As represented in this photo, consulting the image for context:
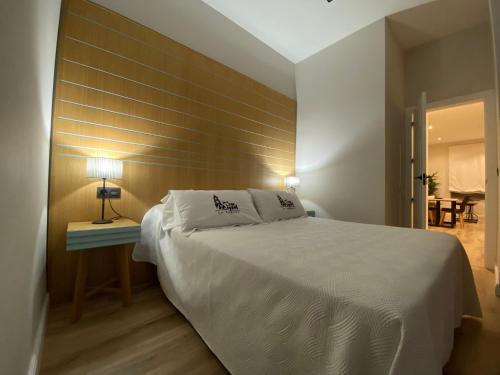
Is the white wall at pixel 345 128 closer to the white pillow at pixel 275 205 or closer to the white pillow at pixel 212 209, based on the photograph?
the white pillow at pixel 275 205

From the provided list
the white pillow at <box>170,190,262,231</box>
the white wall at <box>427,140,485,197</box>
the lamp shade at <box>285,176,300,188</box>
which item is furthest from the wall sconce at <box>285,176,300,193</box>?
the white wall at <box>427,140,485,197</box>

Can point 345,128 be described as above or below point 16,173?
above

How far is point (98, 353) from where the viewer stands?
1.17m

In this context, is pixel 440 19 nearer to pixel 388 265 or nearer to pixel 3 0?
pixel 388 265

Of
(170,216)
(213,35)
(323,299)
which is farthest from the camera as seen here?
(213,35)

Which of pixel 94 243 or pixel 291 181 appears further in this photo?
pixel 291 181

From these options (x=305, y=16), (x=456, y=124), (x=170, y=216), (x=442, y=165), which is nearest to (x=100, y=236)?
(x=170, y=216)

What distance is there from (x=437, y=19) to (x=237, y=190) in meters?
3.34

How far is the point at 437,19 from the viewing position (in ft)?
8.85

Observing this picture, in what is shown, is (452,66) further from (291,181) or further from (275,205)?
(275,205)

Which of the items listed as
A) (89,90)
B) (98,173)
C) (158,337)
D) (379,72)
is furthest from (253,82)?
(158,337)

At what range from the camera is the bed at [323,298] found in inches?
22.6

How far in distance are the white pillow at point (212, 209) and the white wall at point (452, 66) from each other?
3231 mm

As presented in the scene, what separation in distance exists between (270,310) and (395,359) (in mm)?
404
